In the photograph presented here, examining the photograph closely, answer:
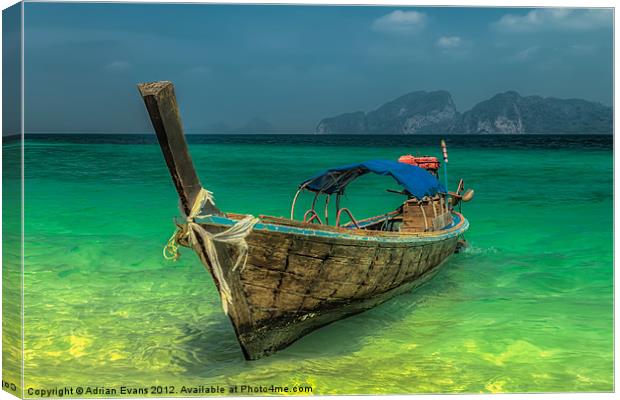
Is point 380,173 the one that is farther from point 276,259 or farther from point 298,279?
point 276,259

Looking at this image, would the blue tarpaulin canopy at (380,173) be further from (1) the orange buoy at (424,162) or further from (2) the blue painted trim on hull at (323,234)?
(1) the orange buoy at (424,162)

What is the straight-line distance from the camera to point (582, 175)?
2494cm

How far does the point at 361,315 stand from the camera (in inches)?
388

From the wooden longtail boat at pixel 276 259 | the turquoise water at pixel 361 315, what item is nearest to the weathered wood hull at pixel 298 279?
the wooden longtail boat at pixel 276 259

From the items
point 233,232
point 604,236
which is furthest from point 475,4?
point 604,236

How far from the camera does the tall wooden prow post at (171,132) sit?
6.01 metres

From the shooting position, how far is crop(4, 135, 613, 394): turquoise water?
25.8ft

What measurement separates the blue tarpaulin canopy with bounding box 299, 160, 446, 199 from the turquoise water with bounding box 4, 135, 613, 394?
1762 millimetres

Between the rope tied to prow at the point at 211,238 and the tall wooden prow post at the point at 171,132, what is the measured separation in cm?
23

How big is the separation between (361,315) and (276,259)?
2609 mm

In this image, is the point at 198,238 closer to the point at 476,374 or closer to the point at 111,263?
the point at 476,374

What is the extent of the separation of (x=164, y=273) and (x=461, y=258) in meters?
6.07

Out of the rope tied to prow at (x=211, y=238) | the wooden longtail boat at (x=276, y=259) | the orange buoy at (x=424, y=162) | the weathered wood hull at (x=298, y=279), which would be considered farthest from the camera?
the orange buoy at (x=424, y=162)

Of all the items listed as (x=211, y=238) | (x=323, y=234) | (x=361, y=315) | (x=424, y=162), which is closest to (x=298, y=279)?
(x=323, y=234)
